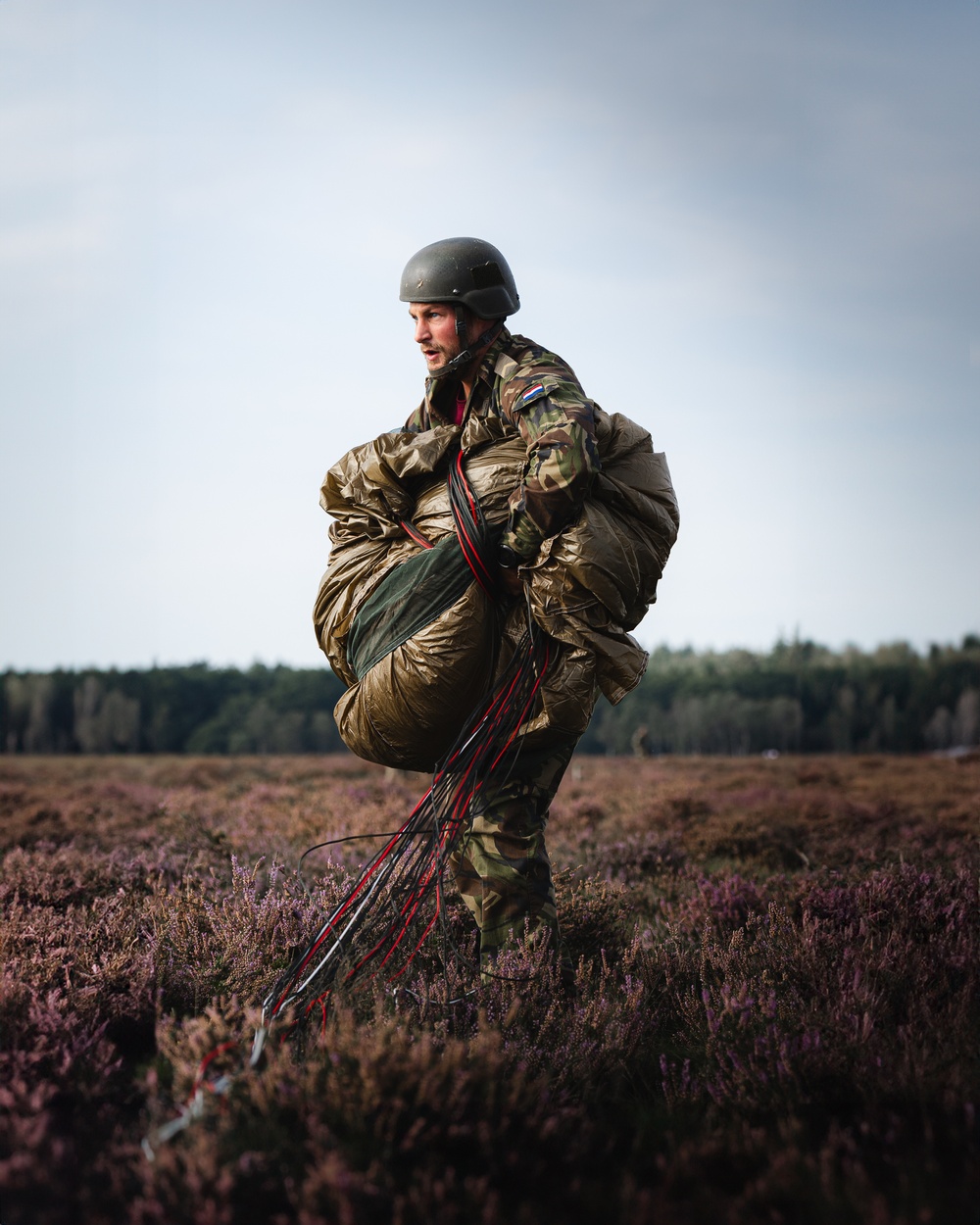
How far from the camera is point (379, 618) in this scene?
352cm

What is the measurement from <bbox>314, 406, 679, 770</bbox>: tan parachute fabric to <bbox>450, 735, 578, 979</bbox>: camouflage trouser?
0.27 m

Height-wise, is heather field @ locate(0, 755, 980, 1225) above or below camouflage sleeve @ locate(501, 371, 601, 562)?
below

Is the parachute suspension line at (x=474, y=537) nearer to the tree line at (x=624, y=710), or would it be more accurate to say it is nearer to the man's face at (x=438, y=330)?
the man's face at (x=438, y=330)

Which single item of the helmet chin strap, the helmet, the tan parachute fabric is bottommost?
the tan parachute fabric

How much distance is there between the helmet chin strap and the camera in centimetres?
369

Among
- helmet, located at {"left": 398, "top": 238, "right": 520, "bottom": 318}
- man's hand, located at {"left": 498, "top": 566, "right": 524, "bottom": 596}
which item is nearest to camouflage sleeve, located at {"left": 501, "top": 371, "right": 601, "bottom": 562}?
man's hand, located at {"left": 498, "top": 566, "right": 524, "bottom": 596}

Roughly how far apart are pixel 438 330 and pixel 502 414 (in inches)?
18.6

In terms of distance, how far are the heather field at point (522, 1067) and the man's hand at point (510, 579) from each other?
133 cm

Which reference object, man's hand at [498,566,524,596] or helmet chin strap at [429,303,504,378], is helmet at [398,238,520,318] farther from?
man's hand at [498,566,524,596]

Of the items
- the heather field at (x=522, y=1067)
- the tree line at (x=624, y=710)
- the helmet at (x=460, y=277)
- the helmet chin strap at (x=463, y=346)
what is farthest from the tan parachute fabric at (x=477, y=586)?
the tree line at (x=624, y=710)

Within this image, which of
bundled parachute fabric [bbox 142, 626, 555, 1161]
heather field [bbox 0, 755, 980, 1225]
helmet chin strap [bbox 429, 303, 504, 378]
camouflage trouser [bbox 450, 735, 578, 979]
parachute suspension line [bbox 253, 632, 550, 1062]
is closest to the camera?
heather field [bbox 0, 755, 980, 1225]

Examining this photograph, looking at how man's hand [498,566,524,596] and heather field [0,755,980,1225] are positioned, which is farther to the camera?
man's hand [498,566,524,596]

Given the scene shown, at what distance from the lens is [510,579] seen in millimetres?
3473

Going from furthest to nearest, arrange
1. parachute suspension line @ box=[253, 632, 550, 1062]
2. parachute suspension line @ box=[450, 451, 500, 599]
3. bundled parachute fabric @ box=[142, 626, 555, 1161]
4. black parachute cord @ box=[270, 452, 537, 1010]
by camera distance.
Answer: parachute suspension line @ box=[450, 451, 500, 599]
black parachute cord @ box=[270, 452, 537, 1010]
parachute suspension line @ box=[253, 632, 550, 1062]
bundled parachute fabric @ box=[142, 626, 555, 1161]
